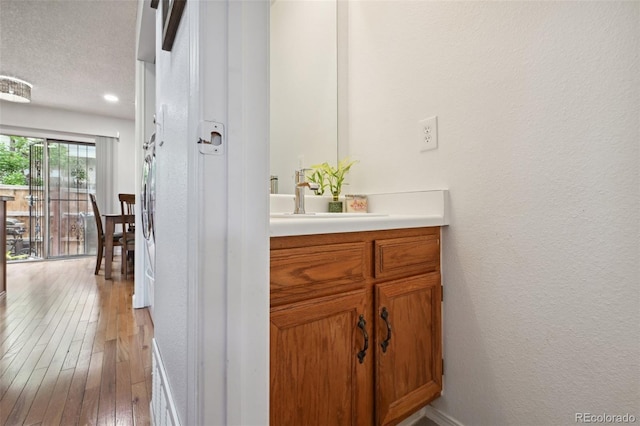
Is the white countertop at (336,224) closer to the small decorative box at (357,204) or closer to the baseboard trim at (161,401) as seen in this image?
the small decorative box at (357,204)

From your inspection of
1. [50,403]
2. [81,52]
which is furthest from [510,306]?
[81,52]

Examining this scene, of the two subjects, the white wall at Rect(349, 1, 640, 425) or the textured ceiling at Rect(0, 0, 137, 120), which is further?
the textured ceiling at Rect(0, 0, 137, 120)

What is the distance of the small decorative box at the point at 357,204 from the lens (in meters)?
1.50

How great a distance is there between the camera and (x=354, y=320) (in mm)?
901

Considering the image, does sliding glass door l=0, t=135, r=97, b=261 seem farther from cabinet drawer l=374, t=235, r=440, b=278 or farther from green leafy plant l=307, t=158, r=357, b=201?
cabinet drawer l=374, t=235, r=440, b=278

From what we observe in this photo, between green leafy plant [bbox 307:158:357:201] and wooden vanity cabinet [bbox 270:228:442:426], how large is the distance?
0.59 metres

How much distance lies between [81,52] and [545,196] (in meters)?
4.10

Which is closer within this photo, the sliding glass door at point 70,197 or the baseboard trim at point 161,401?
the baseboard trim at point 161,401

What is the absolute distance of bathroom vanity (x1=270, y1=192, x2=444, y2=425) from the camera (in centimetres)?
76

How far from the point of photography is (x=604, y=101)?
0.80 m

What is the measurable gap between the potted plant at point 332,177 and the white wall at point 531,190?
0.35 meters

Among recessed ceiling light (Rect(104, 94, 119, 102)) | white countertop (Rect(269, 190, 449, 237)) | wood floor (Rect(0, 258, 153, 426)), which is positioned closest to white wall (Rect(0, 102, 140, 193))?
recessed ceiling light (Rect(104, 94, 119, 102))

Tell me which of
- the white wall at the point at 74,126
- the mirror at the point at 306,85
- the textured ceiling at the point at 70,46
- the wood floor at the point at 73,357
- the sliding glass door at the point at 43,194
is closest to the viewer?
the wood floor at the point at 73,357

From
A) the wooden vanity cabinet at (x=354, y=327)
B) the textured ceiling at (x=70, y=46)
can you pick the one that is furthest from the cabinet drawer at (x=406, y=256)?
the textured ceiling at (x=70, y=46)
